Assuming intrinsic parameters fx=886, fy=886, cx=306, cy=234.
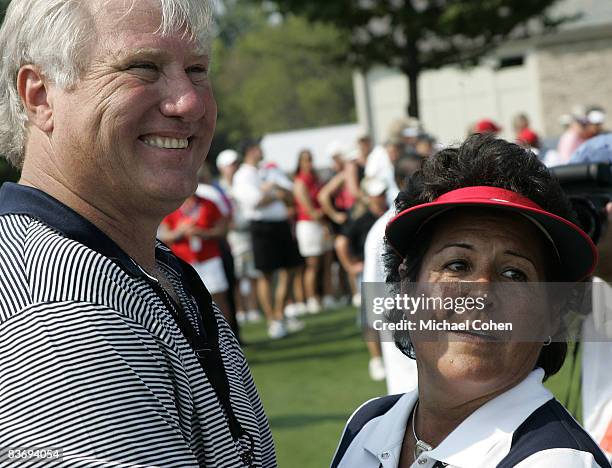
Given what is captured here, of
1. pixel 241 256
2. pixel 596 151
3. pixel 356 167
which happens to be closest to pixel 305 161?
pixel 356 167

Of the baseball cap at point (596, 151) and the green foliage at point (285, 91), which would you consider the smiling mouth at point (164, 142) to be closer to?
the baseball cap at point (596, 151)

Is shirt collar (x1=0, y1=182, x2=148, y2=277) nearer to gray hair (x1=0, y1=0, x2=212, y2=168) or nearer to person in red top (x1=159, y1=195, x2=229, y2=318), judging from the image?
gray hair (x1=0, y1=0, x2=212, y2=168)

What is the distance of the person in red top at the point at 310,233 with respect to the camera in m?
12.0

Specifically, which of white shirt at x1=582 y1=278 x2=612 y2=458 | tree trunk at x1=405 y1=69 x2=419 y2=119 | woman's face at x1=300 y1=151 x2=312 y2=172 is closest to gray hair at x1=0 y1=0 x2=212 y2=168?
white shirt at x1=582 y1=278 x2=612 y2=458

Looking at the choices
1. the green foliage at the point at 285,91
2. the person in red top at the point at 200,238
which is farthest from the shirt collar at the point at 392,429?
the green foliage at the point at 285,91

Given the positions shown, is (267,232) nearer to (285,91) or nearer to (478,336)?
(478,336)

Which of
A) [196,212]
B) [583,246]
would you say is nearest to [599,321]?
[583,246]

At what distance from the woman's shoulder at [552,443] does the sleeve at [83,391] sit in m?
0.72

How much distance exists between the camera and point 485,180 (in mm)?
2086

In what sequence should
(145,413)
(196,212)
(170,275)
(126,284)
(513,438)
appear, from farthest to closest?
(196,212), (170,275), (513,438), (126,284), (145,413)

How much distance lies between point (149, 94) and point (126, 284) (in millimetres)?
388

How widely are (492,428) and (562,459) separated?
21 centimetres

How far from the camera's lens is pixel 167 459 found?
150 cm

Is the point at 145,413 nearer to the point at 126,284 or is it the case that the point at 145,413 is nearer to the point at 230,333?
the point at 126,284
